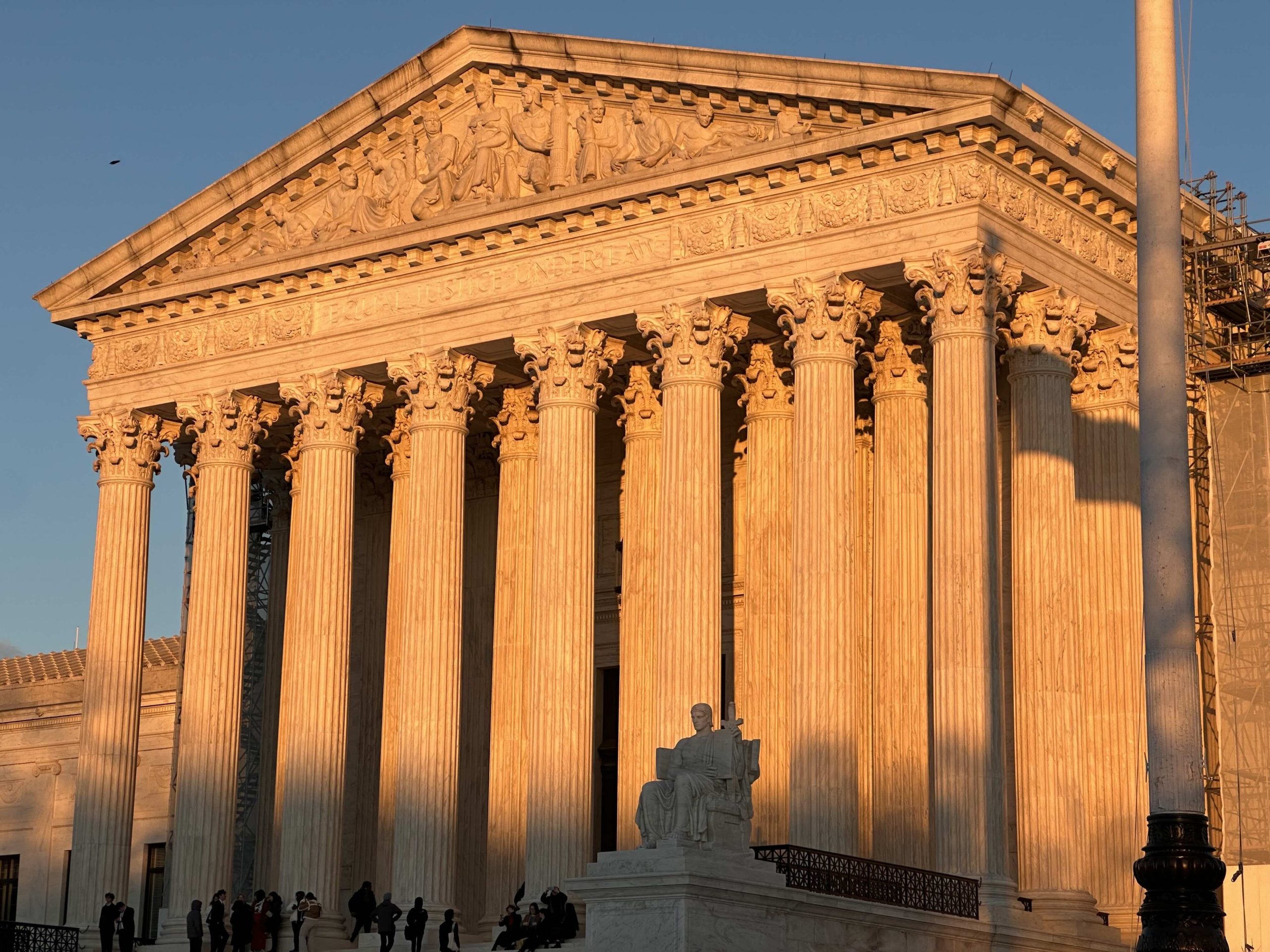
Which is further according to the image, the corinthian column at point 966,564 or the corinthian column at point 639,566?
the corinthian column at point 639,566

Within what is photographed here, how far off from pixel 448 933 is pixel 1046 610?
12.3m

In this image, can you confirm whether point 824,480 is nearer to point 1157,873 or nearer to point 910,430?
point 910,430

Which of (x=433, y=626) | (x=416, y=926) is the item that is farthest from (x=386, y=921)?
(x=433, y=626)

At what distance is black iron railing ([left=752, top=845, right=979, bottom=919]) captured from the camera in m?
31.4

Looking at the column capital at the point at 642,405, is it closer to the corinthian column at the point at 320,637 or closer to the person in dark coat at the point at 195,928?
the corinthian column at the point at 320,637

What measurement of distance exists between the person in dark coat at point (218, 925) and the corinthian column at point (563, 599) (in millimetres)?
5924

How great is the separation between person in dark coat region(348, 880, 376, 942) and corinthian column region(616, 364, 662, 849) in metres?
5.07

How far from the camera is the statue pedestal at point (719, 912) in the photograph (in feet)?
94.6

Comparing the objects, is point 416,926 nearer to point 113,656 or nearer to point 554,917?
point 554,917

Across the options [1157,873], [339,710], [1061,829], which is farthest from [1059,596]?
[1157,873]

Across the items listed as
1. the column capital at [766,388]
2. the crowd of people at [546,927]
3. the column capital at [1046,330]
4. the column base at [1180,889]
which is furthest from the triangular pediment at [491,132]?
the column base at [1180,889]

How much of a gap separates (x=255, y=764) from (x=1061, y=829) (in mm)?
22323

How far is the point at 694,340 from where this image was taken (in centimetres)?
3900

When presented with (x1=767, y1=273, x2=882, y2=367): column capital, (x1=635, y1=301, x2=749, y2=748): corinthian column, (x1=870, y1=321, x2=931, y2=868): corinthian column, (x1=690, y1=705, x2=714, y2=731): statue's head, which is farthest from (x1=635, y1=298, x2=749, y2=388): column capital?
(x1=690, y1=705, x2=714, y2=731): statue's head
